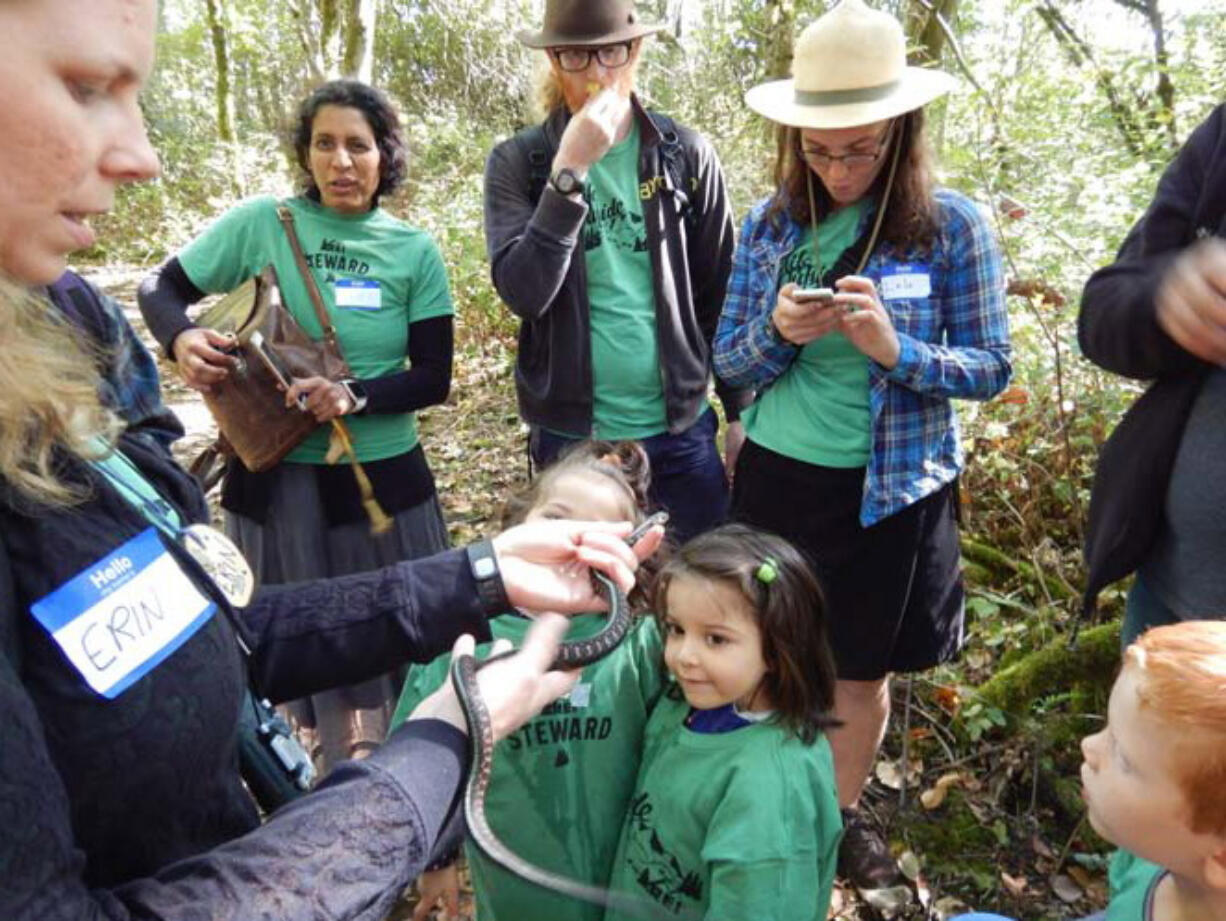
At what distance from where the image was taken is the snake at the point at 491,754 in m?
1.27

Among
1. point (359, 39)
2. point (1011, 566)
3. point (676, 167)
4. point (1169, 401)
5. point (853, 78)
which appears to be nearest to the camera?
point (1169, 401)

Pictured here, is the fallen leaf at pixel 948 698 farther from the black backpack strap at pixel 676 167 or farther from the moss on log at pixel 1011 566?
the black backpack strap at pixel 676 167

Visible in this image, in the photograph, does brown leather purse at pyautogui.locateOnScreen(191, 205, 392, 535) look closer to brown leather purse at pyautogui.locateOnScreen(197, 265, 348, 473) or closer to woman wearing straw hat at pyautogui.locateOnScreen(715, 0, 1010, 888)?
brown leather purse at pyautogui.locateOnScreen(197, 265, 348, 473)

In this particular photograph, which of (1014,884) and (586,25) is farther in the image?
(586,25)

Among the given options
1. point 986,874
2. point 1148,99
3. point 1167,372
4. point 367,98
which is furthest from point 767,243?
point 1148,99

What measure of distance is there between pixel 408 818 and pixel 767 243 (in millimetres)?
2063

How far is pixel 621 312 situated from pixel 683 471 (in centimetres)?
58

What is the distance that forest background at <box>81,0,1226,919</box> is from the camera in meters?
2.91

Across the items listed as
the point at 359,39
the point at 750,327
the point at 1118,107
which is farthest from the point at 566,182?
the point at 359,39

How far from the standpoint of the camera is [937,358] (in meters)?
2.38

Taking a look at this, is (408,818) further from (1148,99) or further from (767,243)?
(1148,99)

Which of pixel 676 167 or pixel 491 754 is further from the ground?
pixel 676 167

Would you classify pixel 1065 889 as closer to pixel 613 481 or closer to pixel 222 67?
pixel 613 481

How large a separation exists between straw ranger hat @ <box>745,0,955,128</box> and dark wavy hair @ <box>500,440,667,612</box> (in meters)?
1.05
